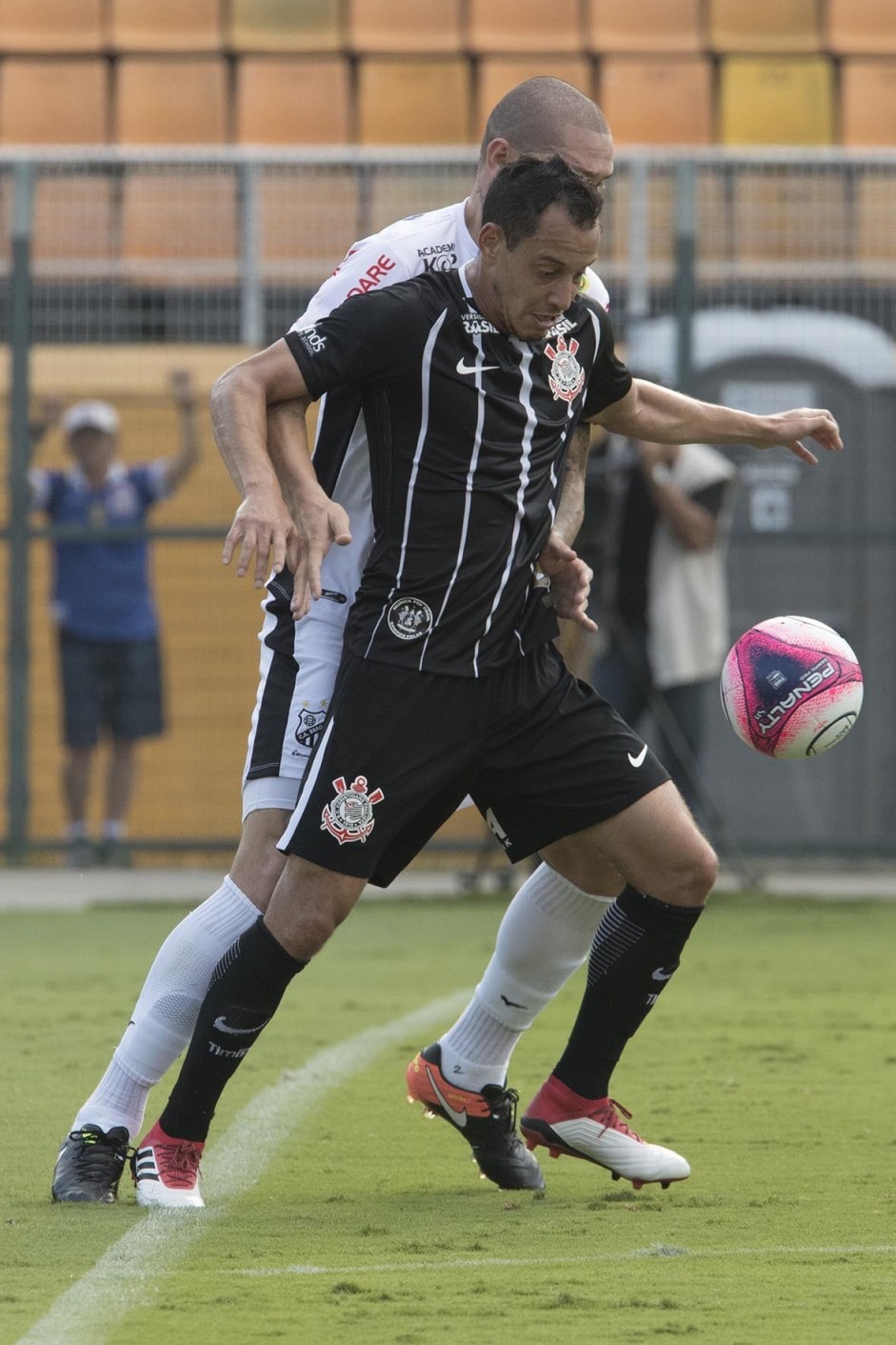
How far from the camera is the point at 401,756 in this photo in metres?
4.20

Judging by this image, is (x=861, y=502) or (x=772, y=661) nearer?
(x=772, y=661)

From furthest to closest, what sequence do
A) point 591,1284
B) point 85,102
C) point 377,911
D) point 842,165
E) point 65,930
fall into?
point 85,102, point 842,165, point 377,911, point 65,930, point 591,1284

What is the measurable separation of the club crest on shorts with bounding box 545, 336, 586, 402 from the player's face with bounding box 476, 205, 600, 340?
12 centimetres

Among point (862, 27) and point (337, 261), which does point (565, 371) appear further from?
point (862, 27)

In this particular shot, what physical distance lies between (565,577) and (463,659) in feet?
1.22

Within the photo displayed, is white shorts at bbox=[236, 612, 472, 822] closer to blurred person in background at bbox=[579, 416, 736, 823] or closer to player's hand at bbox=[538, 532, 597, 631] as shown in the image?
player's hand at bbox=[538, 532, 597, 631]

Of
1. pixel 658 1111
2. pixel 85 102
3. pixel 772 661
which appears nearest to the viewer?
pixel 772 661

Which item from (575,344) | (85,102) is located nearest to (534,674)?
(575,344)

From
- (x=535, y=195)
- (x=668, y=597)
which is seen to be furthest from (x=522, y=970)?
(x=668, y=597)

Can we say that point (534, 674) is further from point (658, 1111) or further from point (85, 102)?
point (85, 102)

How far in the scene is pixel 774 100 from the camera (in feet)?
48.7

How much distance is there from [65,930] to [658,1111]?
4.43 metres

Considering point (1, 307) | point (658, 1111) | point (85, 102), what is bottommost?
point (658, 1111)

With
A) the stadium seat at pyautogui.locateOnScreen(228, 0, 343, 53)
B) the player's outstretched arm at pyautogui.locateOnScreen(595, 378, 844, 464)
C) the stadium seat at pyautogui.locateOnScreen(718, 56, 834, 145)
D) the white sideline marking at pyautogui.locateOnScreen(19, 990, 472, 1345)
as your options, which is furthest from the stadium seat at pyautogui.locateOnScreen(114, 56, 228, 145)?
the player's outstretched arm at pyautogui.locateOnScreen(595, 378, 844, 464)
